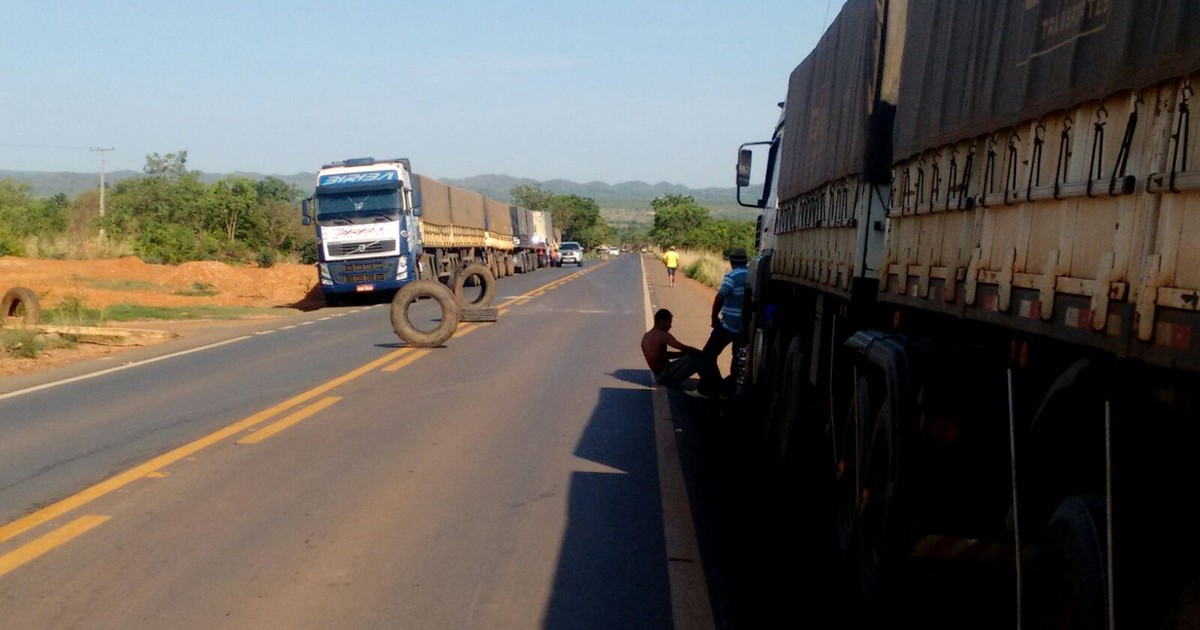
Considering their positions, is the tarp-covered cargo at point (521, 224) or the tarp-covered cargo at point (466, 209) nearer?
the tarp-covered cargo at point (466, 209)

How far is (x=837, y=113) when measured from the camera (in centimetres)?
818

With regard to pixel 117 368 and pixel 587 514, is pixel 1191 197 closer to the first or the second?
pixel 587 514

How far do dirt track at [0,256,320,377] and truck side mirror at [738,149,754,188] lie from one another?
19954mm

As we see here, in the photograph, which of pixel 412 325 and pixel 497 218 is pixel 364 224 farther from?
pixel 497 218

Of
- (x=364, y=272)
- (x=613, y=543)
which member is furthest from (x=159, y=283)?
(x=613, y=543)

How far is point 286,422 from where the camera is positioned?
10.3m

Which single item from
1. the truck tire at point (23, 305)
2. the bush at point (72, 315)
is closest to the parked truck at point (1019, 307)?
the truck tire at point (23, 305)

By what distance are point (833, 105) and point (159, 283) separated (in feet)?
109

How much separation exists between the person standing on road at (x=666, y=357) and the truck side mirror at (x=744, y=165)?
6.29 feet

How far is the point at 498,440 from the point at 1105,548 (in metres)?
6.79

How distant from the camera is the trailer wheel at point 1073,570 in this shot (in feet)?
10.1

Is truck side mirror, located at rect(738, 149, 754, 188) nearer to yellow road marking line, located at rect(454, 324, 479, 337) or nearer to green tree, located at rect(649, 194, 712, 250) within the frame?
yellow road marking line, located at rect(454, 324, 479, 337)

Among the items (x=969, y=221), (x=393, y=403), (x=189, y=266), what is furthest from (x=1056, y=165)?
(x=189, y=266)

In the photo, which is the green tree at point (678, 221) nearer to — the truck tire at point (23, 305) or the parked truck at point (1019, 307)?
the truck tire at point (23, 305)
